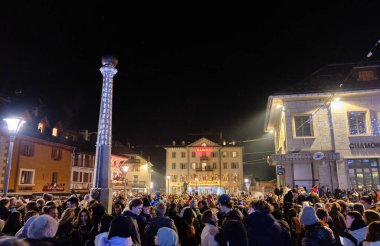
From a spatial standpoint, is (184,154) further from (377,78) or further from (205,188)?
(377,78)

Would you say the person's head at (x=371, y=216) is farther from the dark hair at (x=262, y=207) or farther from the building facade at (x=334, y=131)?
the building facade at (x=334, y=131)

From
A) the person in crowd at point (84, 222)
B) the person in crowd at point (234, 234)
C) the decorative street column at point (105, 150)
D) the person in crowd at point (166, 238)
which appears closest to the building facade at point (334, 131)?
the decorative street column at point (105, 150)

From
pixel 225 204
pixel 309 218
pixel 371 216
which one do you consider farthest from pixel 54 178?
pixel 371 216

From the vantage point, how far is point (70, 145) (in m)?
37.8

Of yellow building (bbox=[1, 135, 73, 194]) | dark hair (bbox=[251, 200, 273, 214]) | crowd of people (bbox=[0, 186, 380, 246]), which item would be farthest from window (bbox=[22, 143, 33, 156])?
dark hair (bbox=[251, 200, 273, 214])

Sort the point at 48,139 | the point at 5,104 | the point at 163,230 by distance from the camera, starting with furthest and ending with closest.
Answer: the point at 48,139, the point at 5,104, the point at 163,230

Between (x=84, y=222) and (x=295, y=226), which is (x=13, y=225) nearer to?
(x=84, y=222)

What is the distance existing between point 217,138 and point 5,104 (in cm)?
5610

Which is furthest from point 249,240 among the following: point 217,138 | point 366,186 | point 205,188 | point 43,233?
point 217,138

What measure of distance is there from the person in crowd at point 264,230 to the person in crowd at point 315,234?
0.40m

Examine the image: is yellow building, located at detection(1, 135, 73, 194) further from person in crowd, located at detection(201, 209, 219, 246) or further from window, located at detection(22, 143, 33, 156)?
person in crowd, located at detection(201, 209, 219, 246)

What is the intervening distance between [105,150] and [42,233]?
1468 centimetres

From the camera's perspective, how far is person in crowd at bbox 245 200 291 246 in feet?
16.0

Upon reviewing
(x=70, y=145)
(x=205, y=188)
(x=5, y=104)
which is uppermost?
(x=5, y=104)
